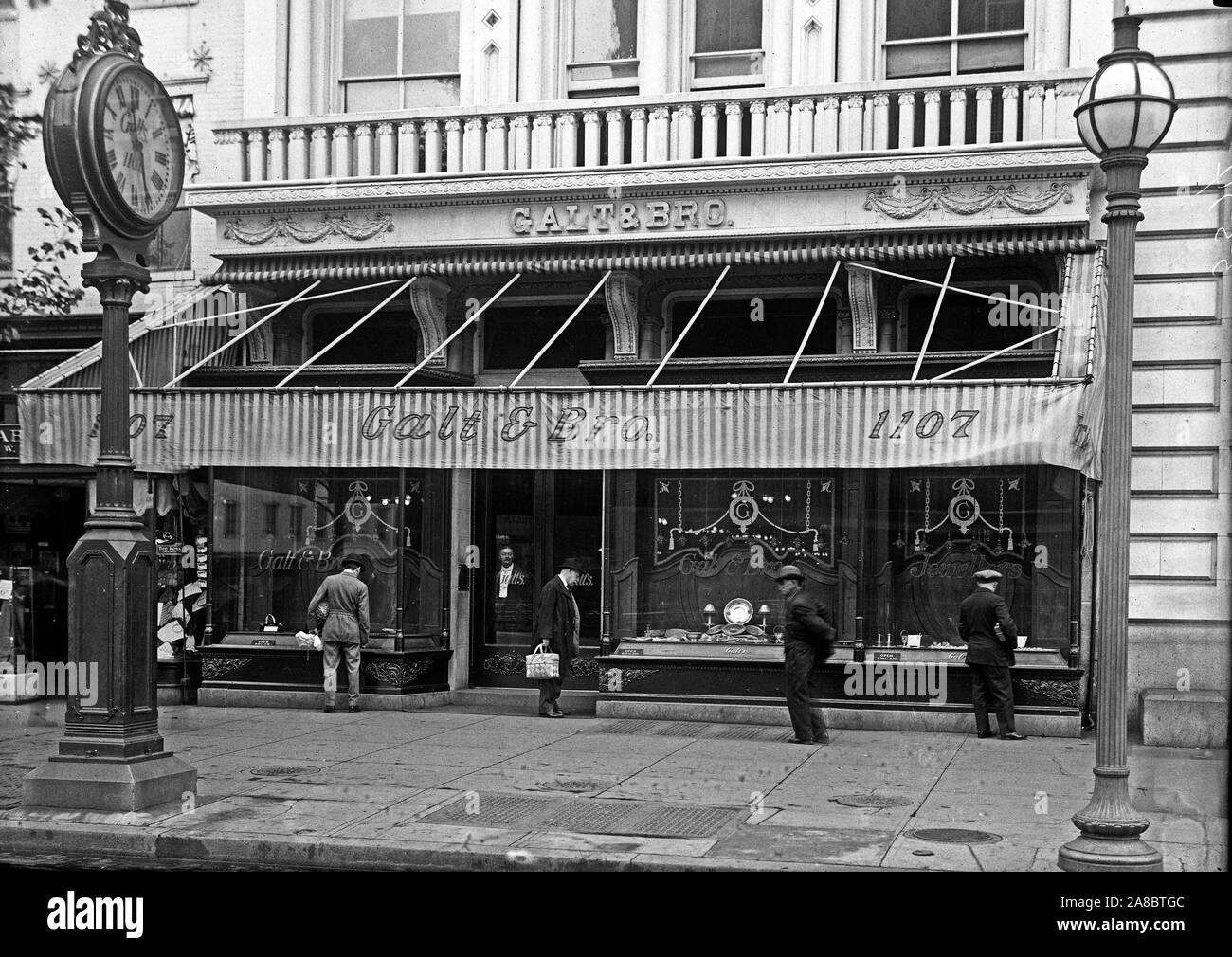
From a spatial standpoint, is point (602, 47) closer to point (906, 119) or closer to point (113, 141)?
point (906, 119)

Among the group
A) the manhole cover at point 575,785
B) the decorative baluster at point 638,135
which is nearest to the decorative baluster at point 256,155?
the decorative baluster at point 638,135

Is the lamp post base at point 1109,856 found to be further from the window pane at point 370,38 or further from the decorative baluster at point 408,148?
the window pane at point 370,38

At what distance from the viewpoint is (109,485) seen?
1006 centimetres

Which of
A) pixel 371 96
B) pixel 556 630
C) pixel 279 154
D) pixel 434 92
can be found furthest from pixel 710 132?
pixel 556 630

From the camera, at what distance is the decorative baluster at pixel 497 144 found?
15531mm

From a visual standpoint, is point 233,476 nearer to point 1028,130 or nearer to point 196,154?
point 196,154

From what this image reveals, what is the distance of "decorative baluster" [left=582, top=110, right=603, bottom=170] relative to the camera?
15250 mm

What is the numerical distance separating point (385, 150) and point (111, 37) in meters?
5.44

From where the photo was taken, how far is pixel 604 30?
16.0 m

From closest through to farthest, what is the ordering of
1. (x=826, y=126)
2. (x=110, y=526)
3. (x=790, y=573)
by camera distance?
(x=110, y=526), (x=790, y=573), (x=826, y=126)

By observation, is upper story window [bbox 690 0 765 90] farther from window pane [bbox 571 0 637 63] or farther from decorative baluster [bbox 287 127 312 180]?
decorative baluster [bbox 287 127 312 180]

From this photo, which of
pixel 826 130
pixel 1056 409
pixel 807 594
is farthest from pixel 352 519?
pixel 1056 409

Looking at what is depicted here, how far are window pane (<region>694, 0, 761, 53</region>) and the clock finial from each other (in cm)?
701

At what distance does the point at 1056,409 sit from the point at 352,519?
8177 millimetres
